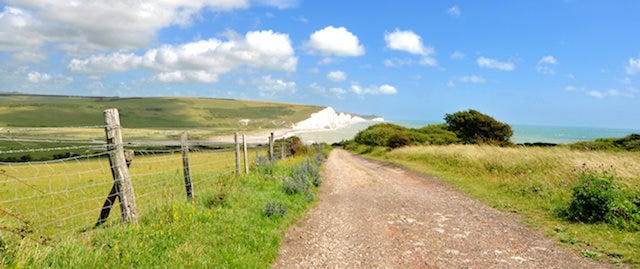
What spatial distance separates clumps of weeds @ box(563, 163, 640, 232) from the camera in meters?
8.52

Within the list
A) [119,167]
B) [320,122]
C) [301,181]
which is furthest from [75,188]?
[320,122]

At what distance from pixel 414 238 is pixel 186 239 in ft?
15.6

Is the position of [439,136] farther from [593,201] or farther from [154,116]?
[154,116]

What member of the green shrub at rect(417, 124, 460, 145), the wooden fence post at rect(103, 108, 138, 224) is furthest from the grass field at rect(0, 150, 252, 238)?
the green shrub at rect(417, 124, 460, 145)

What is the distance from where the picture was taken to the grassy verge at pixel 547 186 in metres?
7.43

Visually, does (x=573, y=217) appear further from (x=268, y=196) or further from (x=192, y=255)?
(x=192, y=255)

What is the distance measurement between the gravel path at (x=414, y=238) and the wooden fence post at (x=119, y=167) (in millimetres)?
3377

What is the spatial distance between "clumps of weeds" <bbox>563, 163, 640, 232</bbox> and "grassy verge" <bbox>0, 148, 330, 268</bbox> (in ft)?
24.0

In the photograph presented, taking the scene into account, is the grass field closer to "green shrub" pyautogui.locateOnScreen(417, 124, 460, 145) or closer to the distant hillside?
Result: "green shrub" pyautogui.locateOnScreen(417, 124, 460, 145)

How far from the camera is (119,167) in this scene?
25.1ft

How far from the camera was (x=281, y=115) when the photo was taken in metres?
180

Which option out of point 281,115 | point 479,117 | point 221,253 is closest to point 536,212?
point 221,253

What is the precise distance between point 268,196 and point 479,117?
51.2 meters

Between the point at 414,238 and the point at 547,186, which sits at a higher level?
the point at 547,186
